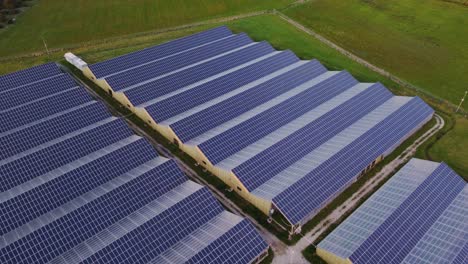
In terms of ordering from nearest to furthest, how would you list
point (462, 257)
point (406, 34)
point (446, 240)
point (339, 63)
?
point (462, 257) < point (446, 240) < point (339, 63) < point (406, 34)

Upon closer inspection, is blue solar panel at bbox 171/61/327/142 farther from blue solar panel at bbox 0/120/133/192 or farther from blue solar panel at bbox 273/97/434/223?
blue solar panel at bbox 273/97/434/223

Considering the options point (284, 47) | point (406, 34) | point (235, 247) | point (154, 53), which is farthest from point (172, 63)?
point (406, 34)

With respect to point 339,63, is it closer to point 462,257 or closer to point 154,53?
point 154,53

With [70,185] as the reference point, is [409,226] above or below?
below

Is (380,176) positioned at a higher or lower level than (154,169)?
lower

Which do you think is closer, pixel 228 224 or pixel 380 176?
pixel 228 224

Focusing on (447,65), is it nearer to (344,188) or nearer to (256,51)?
(256,51)

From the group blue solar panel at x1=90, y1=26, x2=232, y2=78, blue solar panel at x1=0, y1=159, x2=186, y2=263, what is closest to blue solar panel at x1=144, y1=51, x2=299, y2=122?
blue solar panel at x1=0, y1=159, x2=186, y2=263

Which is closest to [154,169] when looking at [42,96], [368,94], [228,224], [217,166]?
[217,166]
